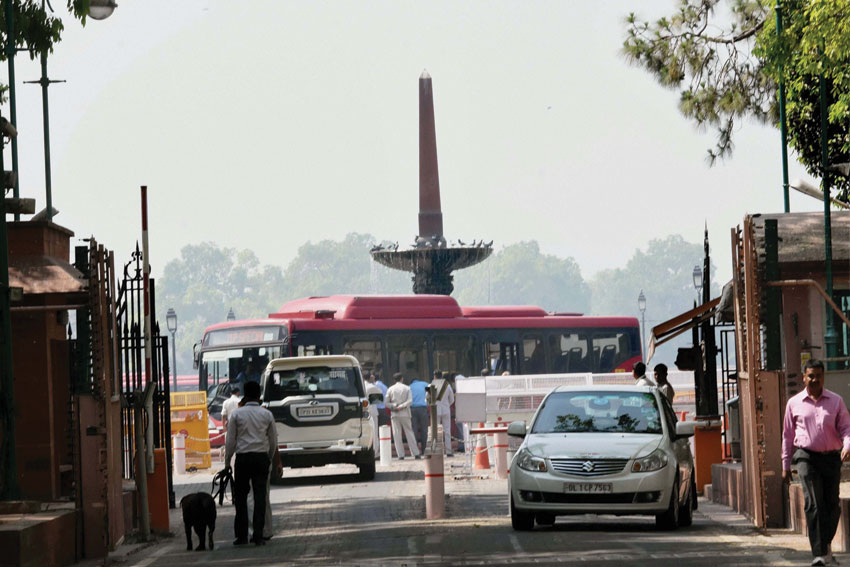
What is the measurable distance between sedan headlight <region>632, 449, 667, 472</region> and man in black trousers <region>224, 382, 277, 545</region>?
11.5 feet

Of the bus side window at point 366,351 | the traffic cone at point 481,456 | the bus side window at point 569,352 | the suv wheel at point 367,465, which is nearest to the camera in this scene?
the suv wheel at point 367,465

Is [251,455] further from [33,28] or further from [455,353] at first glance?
[455,353]

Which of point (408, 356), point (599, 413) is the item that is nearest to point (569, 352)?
point (408, 356)

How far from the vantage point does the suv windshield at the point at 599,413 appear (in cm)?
1773

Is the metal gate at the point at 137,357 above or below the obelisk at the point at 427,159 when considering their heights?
below

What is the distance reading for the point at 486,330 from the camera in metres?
40.3

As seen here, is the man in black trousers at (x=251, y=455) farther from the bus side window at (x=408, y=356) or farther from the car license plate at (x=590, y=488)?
the bus side window at (x=408, y=356)

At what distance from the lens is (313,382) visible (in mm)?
27734

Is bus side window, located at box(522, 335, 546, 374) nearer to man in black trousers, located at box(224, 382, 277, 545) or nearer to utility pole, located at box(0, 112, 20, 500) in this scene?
man in black trousers, located at box(224, 382, 277, 545)

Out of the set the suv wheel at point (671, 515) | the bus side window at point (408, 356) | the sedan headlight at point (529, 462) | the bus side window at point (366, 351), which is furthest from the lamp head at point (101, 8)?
the bus side window at point (408, 356)

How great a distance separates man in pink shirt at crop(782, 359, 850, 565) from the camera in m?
13.3

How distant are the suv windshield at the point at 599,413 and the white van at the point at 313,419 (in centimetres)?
935

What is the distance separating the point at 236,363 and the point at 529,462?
67.1ft

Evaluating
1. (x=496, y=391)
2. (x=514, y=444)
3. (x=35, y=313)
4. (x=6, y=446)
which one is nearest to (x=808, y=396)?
(x=6, y=446)
